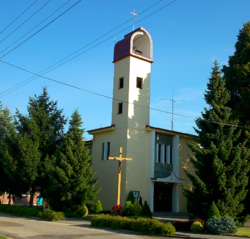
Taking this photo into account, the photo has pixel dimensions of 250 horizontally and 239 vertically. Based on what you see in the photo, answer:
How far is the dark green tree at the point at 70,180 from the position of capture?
2177cm

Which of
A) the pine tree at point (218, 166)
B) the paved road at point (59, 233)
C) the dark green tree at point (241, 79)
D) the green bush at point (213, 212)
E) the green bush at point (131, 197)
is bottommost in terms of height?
the paved road at point (59, 233)

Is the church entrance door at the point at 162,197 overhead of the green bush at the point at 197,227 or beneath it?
overhead

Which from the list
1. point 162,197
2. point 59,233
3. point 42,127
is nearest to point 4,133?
point 42,127

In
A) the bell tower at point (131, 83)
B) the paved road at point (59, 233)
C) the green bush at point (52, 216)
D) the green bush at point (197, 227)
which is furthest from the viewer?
the bell tower at point (131, 83)

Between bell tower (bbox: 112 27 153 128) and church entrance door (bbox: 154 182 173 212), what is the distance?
19.4ft

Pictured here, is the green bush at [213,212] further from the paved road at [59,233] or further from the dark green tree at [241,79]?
the dark green tree at [241,79]

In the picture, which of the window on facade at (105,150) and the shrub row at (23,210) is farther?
the window on facade at (105,150)

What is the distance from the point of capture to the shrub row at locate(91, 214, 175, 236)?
1405cm

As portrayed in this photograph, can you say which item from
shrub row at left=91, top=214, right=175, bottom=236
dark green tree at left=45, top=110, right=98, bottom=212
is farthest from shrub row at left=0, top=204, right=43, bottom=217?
shrub row at left=91, top=214, right=175, bottom=236

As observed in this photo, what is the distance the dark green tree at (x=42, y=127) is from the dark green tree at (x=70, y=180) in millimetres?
3088

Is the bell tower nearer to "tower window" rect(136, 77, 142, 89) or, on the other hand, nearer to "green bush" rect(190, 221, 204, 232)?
"tower window" rect(136, 77, 142, 89)

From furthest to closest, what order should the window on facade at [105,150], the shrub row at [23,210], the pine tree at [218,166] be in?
the window on facade at [105,150] → the shrub row at [23,210] → the pine tree at [218,166]

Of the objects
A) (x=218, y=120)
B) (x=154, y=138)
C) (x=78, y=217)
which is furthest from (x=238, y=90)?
(x=78, y=217)

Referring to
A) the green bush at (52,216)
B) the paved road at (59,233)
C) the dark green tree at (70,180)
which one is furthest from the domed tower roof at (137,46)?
the paved road at (59,233)
